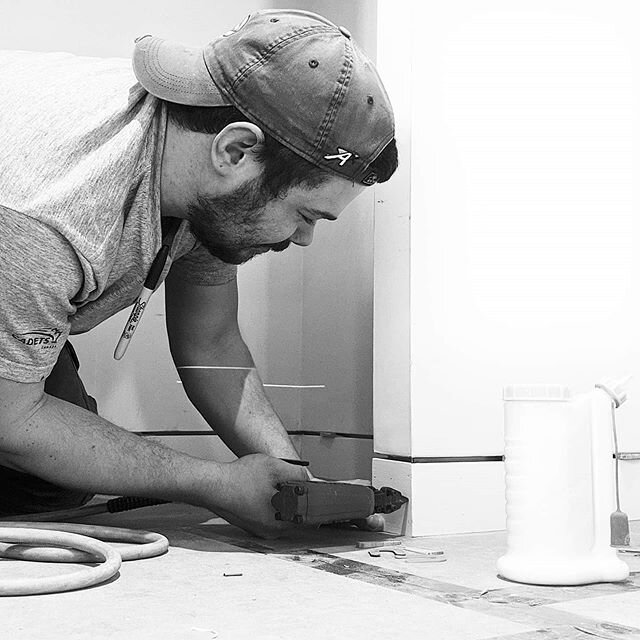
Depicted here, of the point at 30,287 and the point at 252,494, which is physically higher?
the point at 30,287

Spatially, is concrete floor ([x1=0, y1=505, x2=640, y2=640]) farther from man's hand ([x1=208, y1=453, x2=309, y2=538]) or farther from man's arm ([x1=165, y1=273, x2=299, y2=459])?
man's arm ([x1=165, y1=273, x2=299, y2=459])

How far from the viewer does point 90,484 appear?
1.07m

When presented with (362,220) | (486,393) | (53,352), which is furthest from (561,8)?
(53,352)

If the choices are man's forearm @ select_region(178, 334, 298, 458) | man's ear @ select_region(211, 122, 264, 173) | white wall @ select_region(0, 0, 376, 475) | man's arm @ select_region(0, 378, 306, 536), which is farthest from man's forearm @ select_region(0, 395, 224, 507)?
white wall @ select_region(0, 0, 376, 475)

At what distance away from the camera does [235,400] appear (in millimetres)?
1347

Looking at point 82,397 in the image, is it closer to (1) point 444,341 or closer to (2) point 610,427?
(1) point 444,341

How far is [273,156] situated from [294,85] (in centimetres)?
8

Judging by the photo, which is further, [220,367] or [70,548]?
[220,367]

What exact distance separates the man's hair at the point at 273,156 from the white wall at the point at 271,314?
44 centimetres

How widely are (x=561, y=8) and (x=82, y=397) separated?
2.94 ft

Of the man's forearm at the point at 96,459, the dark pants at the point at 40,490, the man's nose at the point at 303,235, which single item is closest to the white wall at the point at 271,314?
the dark pants at the point at 40,490

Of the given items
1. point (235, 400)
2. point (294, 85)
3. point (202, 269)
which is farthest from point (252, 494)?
point (294, 85)

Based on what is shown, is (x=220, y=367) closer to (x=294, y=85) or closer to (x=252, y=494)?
(x=252, y=494)

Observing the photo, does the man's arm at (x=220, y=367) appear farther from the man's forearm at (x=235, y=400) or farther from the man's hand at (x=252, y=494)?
the man's hand at (x=252, y=494)
